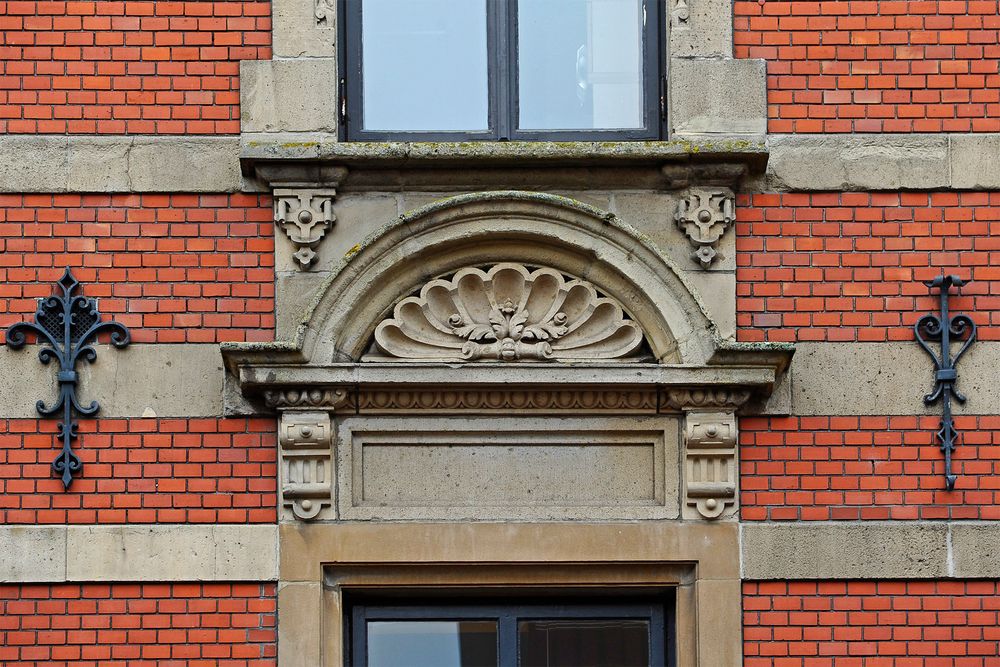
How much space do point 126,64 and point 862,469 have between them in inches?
154

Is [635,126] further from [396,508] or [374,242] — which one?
[396,508]

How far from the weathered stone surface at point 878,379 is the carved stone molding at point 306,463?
7.04 ft

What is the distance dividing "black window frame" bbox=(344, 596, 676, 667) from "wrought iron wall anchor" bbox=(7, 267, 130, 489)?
4.86 feet

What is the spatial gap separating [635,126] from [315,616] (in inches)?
109

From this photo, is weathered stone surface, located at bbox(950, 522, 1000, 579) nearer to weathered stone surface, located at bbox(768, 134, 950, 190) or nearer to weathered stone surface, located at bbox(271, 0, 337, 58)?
weathered stone surface, located at bbox(768, 134, 950, 190)

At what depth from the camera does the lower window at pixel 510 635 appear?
308 inches

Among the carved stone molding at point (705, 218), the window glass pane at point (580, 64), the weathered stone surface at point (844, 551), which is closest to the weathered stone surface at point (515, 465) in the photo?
the weathered stone surface at point (844, 551)

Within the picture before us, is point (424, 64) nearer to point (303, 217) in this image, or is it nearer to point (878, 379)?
point (303, 217)

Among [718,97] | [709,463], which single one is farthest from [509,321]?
[718,97]

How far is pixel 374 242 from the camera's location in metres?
7.73

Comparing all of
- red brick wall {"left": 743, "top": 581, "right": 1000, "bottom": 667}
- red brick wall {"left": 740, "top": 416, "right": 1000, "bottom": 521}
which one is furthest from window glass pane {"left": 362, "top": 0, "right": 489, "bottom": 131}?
red brick wall {"left": 743, "top": 581, "right": 1000, "bottom": 667}

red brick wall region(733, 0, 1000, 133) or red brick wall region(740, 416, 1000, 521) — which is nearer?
red brick wall region(740, 416, 1000, 521)

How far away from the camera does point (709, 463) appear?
7.70m

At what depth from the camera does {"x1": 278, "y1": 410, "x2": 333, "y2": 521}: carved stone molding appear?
7.62 metres
